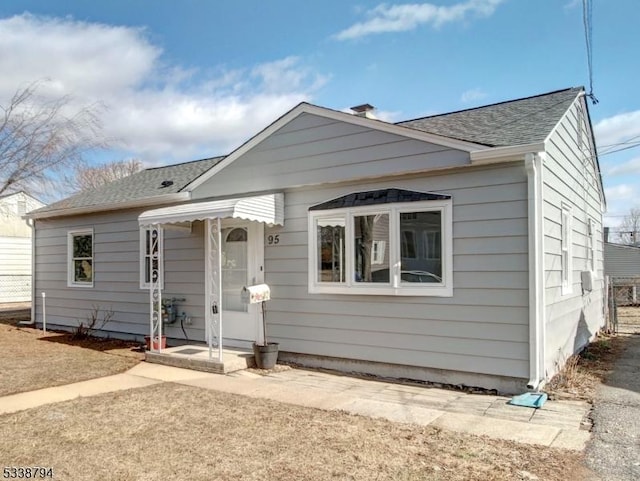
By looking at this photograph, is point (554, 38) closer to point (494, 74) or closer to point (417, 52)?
point (494, 74)

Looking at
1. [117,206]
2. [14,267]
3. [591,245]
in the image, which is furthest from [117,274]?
[14,267]

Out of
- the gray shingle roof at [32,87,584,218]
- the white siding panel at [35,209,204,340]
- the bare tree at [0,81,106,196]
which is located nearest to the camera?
the gray shingle roof at [32,87,584,218]

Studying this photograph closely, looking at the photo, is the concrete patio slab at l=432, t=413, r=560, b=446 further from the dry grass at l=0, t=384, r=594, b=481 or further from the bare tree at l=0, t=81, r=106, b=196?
the bare tree at l=0, t=81, r=106, b=196

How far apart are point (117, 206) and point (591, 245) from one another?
32.0 ft

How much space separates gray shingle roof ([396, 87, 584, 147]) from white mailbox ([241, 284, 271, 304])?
3.36m

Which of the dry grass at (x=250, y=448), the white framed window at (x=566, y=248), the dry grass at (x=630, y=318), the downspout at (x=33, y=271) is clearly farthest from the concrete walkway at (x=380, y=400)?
the dry grass at (x=630, y=318)

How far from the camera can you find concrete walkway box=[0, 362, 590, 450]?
4.47m

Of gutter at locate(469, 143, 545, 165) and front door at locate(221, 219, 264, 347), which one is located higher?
gutter at locate(469, 143, 545, 165)

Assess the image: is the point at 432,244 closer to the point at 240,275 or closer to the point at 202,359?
the point at 240,275

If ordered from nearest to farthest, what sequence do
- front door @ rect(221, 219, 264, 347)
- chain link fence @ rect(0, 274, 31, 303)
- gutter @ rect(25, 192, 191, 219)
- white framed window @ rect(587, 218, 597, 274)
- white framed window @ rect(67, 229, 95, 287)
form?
front door @ rect(221, 219, 264, 347) < gutter @ rect(25, 192, 191, 219) < white framed window @ rect(587, 218, 597, 274) < white framed window @ rect(67, 229, 95, 287) < chain link fence @ rect(0, 274, 31, 303)

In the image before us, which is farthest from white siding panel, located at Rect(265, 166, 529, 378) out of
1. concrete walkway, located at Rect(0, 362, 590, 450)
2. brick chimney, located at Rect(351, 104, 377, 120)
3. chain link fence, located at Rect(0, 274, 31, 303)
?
chain link fence, located at Rect(0, 274, 31, 303)

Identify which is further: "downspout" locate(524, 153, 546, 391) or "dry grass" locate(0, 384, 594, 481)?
"downspout" locate(524, 153, 546, 391)

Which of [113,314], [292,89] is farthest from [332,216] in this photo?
[292,89]

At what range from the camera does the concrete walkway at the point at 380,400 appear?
14.7 ft
